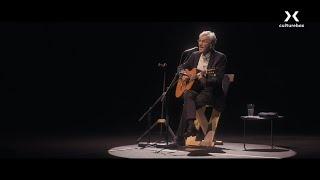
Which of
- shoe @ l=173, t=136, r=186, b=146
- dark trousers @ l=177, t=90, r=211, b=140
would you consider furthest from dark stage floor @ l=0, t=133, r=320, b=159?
dark trousers @ l=177, t=90, r=211, b=140

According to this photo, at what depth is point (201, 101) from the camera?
7199mm

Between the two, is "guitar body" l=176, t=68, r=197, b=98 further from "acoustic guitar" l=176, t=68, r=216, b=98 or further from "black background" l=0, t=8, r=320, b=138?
"black background" l=0, t=8, r=320, b=138

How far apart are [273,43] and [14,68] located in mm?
4638

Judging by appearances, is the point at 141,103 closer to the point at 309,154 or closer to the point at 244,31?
the point at 244,31

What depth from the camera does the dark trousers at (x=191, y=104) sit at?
23.3ft

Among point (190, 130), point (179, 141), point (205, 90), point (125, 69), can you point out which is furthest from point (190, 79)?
point (125, 69)

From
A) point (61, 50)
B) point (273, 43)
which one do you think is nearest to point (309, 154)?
point (273, 43)

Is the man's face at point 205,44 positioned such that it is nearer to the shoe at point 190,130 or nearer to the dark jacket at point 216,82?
the dark jacket at point 216,82

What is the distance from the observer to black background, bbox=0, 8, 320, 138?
962 centimetres

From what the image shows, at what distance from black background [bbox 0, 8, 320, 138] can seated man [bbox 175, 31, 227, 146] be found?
2.23m

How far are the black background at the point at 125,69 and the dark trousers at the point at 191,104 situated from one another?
2.44 metres

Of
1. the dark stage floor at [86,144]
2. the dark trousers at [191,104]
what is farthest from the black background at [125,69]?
the dark trousers at [191,104]

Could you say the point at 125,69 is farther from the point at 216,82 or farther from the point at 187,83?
the point at 216,82

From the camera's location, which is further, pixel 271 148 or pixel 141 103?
pixel 141 103
